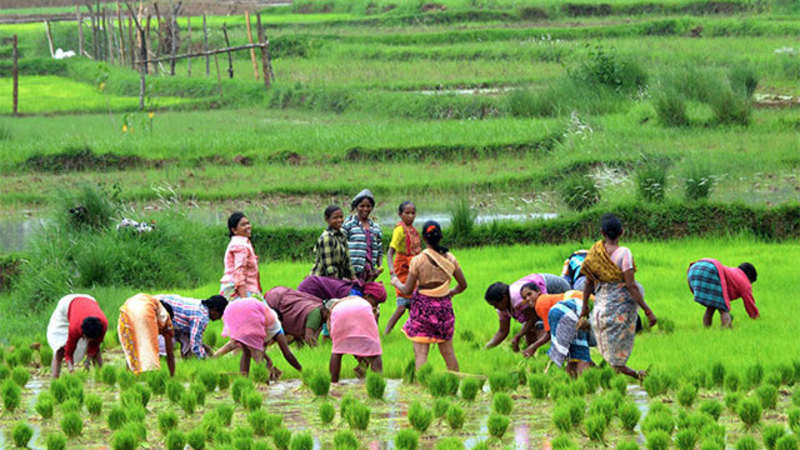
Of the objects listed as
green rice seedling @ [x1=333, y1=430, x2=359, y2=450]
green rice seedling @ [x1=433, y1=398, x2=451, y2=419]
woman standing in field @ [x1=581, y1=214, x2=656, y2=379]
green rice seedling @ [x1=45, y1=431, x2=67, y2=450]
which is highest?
woman standing in field @ [x1=581, y1=214, x2=656, y2=379]

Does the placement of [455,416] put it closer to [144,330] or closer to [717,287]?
[144,330]

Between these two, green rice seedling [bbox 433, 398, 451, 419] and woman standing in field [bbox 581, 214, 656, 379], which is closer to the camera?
green rice seedling [bbox 433, 398, 451, 419]

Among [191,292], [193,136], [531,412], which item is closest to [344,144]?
[193,136]

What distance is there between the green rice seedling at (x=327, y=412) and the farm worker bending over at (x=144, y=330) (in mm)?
1799

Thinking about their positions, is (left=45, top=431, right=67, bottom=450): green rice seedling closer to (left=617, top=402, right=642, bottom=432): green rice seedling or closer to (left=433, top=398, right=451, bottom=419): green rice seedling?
(left=433, top=398, right=451, bottom=419): green rice seedling

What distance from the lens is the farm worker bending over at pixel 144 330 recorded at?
922 cm

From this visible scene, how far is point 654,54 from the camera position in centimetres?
2722

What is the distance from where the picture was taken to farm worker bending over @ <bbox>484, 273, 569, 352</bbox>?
9.42 m

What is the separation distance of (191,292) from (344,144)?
7.68m

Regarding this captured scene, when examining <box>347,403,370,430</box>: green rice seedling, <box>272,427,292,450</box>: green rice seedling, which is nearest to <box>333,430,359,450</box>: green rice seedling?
<box>272,427,292,450</box>: green rice seedling

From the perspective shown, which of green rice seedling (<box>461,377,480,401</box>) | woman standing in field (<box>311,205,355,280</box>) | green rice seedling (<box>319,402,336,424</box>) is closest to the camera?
green rice seedling (<box>319,402,336,424</box>)

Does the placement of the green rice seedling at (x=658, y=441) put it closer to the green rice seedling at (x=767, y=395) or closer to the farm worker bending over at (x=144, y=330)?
the green rice seedling at (x=767, y=395)

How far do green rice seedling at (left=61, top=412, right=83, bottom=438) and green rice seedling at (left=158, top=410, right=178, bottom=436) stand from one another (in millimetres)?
501

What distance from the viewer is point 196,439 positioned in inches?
292
